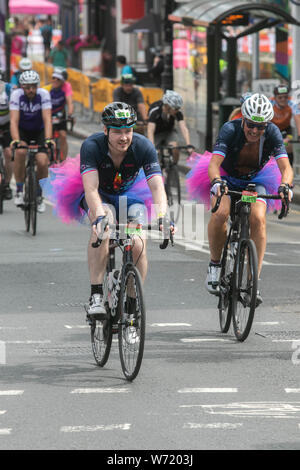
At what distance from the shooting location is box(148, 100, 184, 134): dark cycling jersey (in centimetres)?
1845

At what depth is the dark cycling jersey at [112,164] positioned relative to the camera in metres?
8.58

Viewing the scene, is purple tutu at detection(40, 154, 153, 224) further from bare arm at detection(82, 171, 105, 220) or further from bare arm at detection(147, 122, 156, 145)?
bare arm at detection(147, 122, 156, 145)

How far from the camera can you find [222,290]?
979 centimetres

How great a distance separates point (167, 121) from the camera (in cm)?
1861

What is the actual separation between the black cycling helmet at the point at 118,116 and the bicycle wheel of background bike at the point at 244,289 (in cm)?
139

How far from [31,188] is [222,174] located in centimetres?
613

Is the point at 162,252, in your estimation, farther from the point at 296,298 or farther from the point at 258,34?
the point at 258,34

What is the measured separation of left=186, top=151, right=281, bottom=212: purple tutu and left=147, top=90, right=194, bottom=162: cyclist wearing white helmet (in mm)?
6947

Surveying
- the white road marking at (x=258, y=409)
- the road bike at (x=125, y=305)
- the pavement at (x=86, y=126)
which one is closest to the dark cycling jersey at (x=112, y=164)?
the road bike at (x=125, y=305)

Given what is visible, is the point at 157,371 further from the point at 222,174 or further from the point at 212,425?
the point at 222,174

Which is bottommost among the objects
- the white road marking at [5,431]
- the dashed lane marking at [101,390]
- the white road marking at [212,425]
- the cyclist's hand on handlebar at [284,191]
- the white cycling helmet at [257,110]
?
the dashed lane marking at [101,390]

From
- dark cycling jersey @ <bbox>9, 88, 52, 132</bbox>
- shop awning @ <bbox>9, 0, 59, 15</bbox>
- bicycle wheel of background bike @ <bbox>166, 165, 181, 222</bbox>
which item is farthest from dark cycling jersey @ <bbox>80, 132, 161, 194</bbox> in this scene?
shop awning @ <bbox>9, 0, 59, 15</bbox>

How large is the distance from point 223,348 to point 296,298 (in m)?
2.30

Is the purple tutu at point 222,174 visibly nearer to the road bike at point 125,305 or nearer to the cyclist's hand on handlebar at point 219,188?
the cyclist's hand on handlebar at point 219,188
